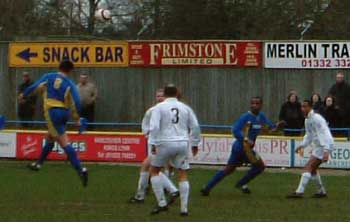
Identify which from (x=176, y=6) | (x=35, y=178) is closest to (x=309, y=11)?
(x=176, y=6)

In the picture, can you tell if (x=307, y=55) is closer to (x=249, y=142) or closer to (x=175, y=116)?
(x=249, y=142)

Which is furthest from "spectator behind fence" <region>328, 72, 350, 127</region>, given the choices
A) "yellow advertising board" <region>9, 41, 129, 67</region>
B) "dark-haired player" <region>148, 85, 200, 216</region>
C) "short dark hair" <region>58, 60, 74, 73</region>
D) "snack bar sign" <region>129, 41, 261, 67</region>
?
"dark-haired player" <region>148, 85, 200, 216</region>

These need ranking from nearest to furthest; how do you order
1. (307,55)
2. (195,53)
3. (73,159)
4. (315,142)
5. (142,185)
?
(73,159)
(142,185)
(315,142)
(307,55)
(195,53)

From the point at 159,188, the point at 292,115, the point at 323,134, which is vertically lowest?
the point at 159,188

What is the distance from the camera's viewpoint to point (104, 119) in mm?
34656

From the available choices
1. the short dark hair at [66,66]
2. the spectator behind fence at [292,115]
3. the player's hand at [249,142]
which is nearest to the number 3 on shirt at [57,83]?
the short dark hair at [66,66]

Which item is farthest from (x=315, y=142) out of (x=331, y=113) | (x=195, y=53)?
(x=195, y=53)

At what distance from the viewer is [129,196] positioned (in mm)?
19297

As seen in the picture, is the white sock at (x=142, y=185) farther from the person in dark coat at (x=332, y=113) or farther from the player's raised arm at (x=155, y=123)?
the person in dark coat at (x=332, y=113)

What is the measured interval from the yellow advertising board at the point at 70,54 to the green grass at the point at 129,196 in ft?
31.4

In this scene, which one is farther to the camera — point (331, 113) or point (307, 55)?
point (307, 55)

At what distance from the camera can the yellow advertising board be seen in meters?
34.3

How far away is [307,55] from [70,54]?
732 cm

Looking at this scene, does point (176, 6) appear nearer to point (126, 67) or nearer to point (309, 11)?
point (309, 11)
